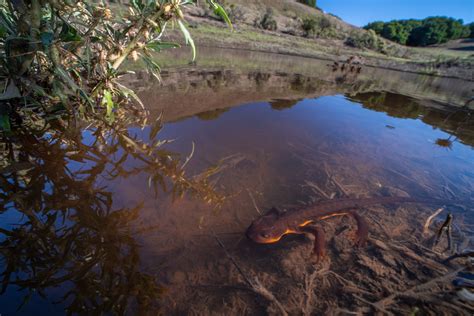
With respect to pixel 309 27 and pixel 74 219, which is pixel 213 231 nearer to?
pixel 74 219

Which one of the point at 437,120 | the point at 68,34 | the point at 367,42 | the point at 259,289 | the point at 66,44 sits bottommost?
the point at 259,289

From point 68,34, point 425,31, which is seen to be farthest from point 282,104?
point 425,31

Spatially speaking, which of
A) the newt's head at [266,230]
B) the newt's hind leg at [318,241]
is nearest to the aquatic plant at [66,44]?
the newt's head at [266,230]

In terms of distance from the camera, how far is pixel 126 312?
1651 millimetres

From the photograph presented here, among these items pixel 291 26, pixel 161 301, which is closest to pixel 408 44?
pixel 291 26

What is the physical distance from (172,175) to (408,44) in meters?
91.8

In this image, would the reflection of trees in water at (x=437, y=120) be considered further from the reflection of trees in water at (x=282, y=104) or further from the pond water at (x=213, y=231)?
the reflection of trees in water at (x=282, y=104)

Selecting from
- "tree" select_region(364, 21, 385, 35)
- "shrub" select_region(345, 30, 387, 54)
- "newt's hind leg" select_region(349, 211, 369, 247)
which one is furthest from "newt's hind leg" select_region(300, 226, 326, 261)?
"tree" select_region(364, 21, 385, 35)

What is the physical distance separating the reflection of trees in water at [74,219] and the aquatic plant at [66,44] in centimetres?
49

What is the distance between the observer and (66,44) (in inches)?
96.1

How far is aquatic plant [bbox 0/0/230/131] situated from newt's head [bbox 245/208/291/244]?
6.72 ft

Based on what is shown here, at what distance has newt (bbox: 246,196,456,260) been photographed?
2482 mm

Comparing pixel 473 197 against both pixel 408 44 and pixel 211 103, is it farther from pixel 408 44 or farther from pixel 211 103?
pixel 408 44

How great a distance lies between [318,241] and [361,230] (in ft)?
2.21
